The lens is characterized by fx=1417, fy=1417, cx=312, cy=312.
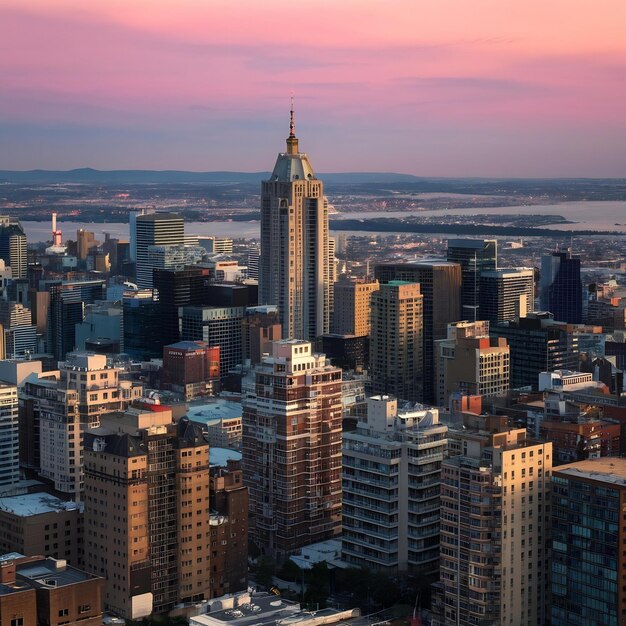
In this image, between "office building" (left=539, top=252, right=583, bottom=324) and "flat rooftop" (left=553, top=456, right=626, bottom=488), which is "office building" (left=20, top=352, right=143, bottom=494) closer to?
"flat rooftop" (left=553, top=456, right=626, bottom=488)

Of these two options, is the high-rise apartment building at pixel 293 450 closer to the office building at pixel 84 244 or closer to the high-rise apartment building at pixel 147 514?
the high-rise apartment building at pixel 147 514

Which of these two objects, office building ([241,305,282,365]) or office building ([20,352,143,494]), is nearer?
office building ([20,352,143,494])

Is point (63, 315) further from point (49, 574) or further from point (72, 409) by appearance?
point (49, 574)

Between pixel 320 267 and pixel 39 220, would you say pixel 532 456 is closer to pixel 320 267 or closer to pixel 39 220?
pixel 320 267

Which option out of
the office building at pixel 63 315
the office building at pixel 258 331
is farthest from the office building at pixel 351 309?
the office building at pixel 63 315

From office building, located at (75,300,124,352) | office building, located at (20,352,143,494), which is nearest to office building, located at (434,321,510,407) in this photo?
office building, located at (20,352,143,494)

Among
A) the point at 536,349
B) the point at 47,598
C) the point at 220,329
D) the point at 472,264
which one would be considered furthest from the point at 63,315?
the point at 47,598

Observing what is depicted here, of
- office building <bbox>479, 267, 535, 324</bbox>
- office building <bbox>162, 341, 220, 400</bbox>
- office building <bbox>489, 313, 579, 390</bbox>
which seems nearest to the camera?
office building <bbox>489, 313, 579, 390</bbox>
